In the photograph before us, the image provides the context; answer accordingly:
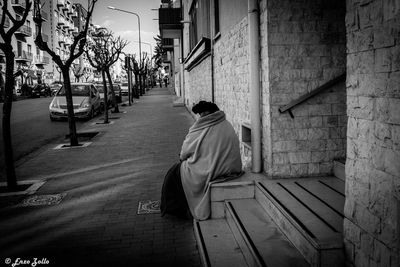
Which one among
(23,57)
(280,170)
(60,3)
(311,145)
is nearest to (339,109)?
(311,145)

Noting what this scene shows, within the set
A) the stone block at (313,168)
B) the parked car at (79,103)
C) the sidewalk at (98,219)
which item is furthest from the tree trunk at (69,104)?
the stone block at (313,168)

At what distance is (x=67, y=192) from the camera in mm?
6820

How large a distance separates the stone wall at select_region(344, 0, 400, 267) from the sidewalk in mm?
1861

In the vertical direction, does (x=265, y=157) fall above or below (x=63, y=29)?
below

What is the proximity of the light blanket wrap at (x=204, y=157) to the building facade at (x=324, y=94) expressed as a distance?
82 cm

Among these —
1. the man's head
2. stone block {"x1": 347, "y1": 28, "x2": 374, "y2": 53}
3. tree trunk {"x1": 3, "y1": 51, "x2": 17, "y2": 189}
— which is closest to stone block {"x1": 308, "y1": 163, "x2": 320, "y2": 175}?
the man's head

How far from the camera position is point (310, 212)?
4051mm

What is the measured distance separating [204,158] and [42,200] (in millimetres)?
3108

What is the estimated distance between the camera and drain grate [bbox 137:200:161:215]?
564 centimetres

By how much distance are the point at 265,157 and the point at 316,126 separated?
0.87 metres

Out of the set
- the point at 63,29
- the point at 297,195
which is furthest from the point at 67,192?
the point at 63,29

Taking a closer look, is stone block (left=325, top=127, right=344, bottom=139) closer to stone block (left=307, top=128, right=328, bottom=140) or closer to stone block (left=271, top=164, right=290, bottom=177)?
stone block (left=307, top=128, right=328, bottom=140)

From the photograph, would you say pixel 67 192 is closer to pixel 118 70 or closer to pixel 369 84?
pixel 369 84

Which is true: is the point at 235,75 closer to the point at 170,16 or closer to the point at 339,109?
the point at 339,109
